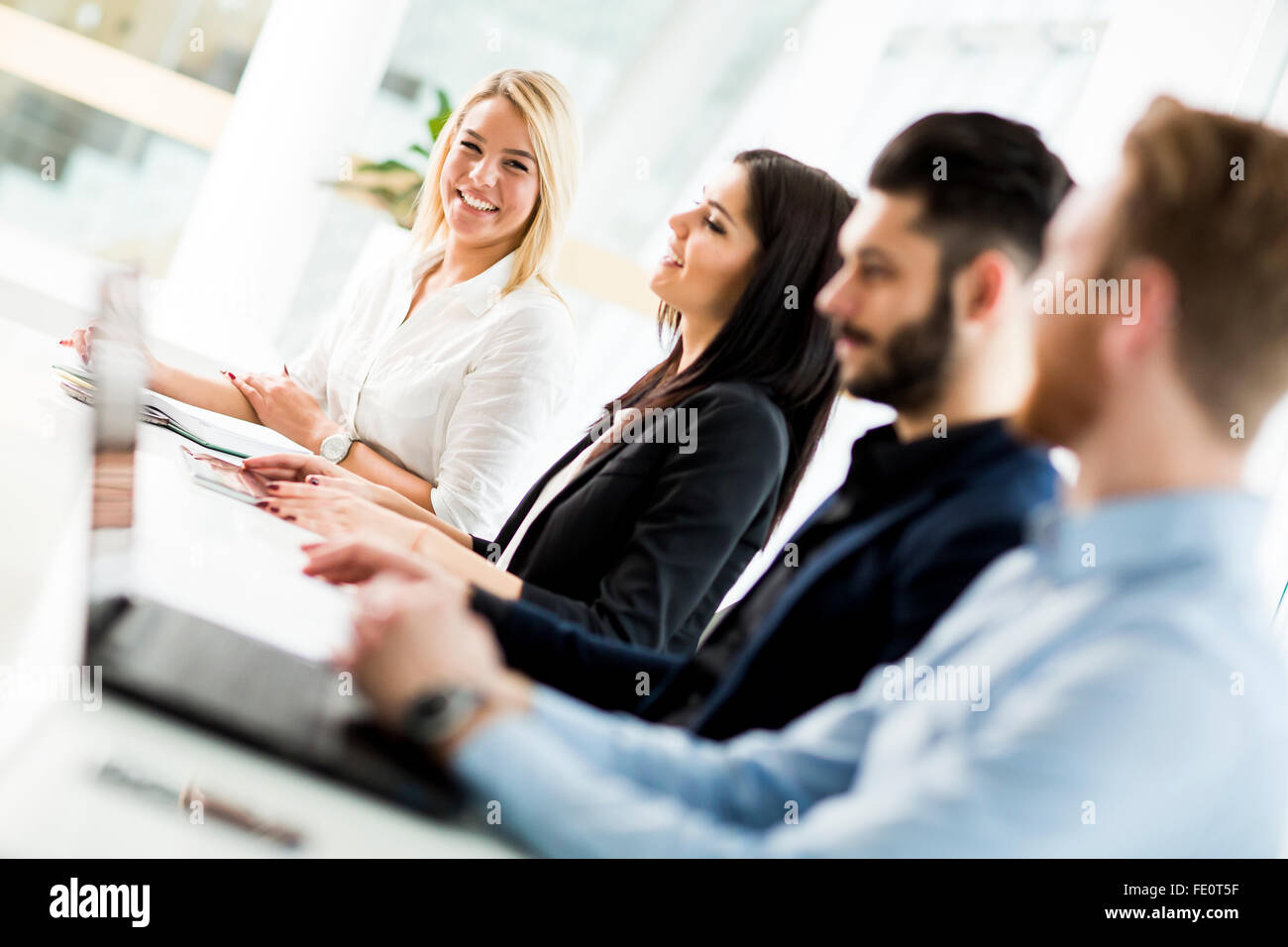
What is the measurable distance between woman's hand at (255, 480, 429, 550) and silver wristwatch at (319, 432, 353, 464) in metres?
0.45

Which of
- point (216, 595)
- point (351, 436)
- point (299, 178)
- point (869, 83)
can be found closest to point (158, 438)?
point (351, 436)

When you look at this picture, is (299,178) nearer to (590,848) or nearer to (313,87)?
(313,87)

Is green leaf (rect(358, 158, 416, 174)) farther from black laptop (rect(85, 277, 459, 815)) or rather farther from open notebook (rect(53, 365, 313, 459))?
black laptop (rect(85, 277, 459, 815))

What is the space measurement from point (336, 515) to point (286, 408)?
75 centimetres

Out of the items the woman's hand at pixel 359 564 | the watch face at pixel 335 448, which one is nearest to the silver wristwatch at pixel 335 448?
the watch face at pixel 335 448

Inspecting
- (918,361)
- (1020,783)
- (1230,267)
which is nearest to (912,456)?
(918,361)

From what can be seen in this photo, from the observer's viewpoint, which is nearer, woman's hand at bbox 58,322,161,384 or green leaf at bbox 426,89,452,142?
woman's hand at bbox 58,322,161,384

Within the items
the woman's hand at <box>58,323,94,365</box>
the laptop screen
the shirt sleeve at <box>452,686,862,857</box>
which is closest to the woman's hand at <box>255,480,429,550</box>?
the laptop screen

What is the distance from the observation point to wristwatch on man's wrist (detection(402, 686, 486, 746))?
751mm

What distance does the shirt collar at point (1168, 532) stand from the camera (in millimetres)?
674

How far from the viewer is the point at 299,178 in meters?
4.38

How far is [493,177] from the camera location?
7.02ft

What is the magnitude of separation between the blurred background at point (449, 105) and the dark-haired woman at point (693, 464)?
80 centimetres

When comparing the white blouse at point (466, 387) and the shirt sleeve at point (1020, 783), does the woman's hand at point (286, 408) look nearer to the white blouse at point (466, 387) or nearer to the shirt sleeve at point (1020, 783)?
the white blouse at point (466, 387)
